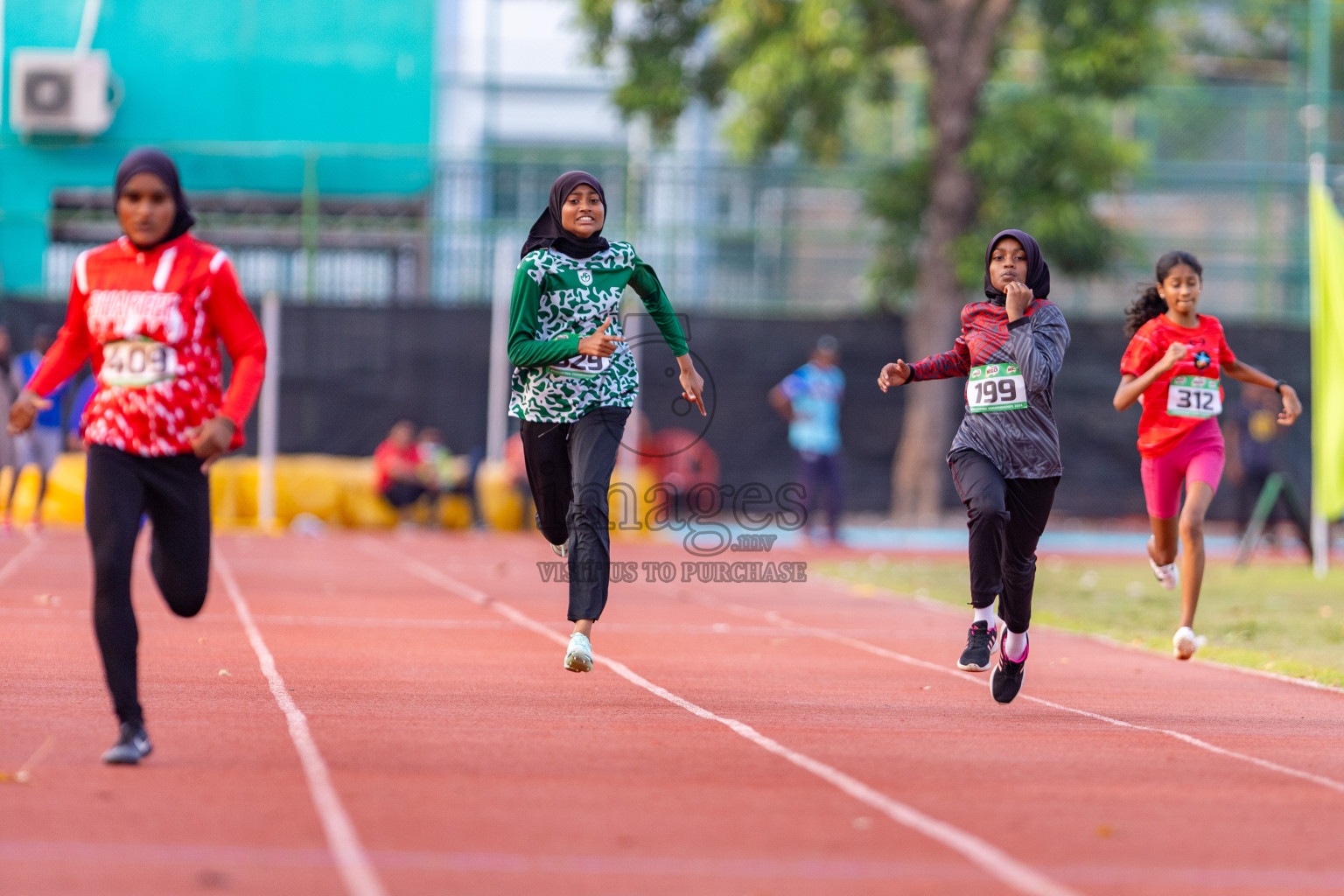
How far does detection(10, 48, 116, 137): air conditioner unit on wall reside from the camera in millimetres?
26094

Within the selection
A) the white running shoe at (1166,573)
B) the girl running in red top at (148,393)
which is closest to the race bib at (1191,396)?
the white running shoe at (1166,573)

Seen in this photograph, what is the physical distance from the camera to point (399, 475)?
835 inches

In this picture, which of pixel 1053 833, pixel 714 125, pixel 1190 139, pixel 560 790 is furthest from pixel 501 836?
pixel 714 125

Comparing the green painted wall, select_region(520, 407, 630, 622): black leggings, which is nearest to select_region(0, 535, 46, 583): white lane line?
select_region(520, 407, 630, 622): black leggings

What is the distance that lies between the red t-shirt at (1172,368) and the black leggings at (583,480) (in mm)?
2765

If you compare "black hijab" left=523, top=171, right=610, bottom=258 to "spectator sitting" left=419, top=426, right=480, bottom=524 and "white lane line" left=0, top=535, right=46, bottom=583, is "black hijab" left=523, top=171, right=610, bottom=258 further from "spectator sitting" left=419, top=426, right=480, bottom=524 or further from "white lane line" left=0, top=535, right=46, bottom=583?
"spectator sitting" left=419, top=426, right=480, bottom=524

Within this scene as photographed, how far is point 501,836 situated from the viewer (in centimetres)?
486

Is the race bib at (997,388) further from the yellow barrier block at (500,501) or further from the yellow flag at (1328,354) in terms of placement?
the yellow barrier block at (500,501)

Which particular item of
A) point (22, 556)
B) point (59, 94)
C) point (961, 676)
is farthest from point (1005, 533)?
point (59, 94)

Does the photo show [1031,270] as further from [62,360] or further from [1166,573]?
[62,360]

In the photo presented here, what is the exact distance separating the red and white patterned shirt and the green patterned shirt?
2.02 metres

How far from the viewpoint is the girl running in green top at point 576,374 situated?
787cm

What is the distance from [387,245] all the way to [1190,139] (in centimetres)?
1487

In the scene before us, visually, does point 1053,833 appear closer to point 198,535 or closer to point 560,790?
point 560,790
